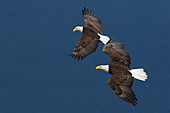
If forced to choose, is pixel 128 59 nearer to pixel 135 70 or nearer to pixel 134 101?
pixel 135 70

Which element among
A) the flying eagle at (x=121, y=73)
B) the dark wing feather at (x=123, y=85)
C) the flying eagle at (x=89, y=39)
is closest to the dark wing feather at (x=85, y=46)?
the flying eagle at (x=89, y=39)

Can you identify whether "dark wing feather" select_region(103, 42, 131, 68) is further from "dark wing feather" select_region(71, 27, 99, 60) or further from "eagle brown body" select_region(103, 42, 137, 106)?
"dark wing feather" select_region(71, 27, 99, 60)

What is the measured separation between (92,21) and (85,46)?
948mm

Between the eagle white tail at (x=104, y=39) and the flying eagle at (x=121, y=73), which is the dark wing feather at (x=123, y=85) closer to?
the flying eagle at (x=121, y=73)

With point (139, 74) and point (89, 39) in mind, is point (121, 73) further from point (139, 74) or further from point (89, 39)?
point (89, 39)

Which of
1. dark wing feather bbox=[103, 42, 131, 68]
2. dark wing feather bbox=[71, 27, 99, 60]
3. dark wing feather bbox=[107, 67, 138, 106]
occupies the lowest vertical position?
dark wing feather bbox=[107, 67, 138, 106]

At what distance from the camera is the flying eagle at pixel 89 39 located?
384 inches

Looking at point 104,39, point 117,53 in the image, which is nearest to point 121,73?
point 117,53

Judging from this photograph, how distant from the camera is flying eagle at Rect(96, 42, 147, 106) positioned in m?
7.93

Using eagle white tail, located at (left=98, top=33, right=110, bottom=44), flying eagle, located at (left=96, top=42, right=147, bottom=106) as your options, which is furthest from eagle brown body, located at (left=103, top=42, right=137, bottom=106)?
eagle white tail, located at (left=98, top=33, right=110, bottom=44)

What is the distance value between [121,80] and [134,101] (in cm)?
58

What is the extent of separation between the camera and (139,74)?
8328 mm

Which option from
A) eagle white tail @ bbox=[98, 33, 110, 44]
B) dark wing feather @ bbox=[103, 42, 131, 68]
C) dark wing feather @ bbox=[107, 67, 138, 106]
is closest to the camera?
Answer: dark wing feather @ bbox=[107, 67, 138, 106]

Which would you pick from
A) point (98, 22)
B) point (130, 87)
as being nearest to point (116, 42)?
point (130, 87)
